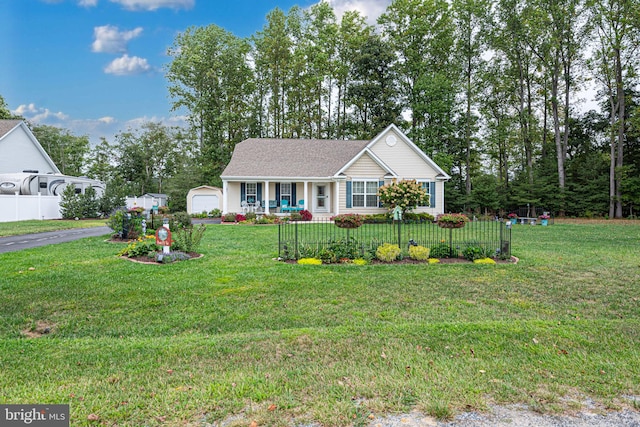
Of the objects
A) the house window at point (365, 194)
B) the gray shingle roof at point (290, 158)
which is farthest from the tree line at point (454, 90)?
the house window at point (365, 194)

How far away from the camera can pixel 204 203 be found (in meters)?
24.5

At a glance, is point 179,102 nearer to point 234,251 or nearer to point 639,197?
point 234,251

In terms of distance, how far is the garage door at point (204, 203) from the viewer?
24.4m

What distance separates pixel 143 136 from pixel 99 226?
80.9ft

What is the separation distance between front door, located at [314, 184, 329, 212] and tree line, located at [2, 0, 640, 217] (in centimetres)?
908

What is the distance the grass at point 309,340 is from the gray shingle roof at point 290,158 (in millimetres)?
13897

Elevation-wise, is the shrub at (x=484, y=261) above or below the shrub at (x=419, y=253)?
below

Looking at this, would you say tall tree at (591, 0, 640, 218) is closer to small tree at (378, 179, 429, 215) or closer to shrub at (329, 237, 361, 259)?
small tree at (378, 179, 429, 215)

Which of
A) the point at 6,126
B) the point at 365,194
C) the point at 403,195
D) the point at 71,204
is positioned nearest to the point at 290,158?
the point at 365,194

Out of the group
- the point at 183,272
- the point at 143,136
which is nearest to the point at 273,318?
the point at 183,272

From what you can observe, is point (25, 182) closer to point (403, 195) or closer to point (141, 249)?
point (141, 249)

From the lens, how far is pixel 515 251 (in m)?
9.70

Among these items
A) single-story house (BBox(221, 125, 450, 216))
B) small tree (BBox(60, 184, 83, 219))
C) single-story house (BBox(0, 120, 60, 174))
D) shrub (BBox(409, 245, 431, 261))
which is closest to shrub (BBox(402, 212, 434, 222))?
single-story house (BBox(221, 125, 450, 216))

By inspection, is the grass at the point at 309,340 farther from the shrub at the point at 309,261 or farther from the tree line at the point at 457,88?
the tree line at the point at 457,88
